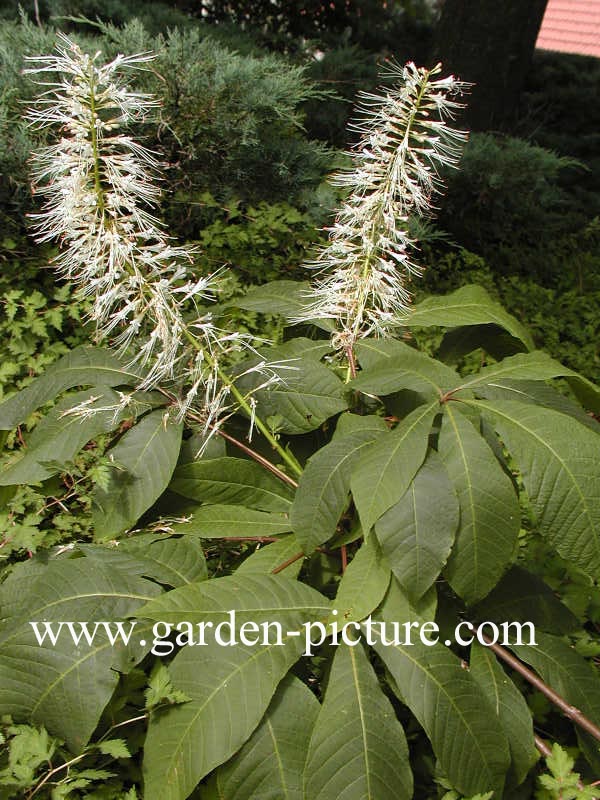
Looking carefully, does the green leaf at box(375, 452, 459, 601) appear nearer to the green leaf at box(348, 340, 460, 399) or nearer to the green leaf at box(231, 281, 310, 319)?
the green leaf at box(348, 340, 460, 399)

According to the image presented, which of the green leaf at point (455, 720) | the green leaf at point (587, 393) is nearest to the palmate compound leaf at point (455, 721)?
the green leaf at point (455, 720)

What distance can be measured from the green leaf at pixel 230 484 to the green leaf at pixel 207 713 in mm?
411

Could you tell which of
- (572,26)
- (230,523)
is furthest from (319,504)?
(572,26)

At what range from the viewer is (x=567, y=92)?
7207 mm

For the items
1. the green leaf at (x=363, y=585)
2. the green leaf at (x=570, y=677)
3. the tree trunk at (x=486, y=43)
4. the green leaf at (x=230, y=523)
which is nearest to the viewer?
the green leaf at (x=363, y=585)

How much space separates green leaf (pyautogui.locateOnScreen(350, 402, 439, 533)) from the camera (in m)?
1.22

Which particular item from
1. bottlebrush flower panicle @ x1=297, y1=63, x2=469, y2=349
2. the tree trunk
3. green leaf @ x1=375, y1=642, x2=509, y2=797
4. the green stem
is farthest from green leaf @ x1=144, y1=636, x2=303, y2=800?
the tree trunk

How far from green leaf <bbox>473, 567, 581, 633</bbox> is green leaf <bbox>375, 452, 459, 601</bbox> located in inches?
14.2

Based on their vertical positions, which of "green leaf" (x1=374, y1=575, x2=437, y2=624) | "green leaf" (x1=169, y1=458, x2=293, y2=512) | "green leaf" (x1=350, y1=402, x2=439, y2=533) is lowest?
"green leaf" (x1=169, y1=458, x2=293, y2=512)

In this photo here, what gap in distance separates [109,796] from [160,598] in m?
0.40

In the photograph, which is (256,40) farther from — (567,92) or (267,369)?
(267,369)

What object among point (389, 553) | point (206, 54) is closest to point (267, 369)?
point (389, 553)

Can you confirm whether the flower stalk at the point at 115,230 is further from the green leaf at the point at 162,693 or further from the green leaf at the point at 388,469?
the green leaf at the point at 162,693

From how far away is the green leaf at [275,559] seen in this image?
1467 millimetres
